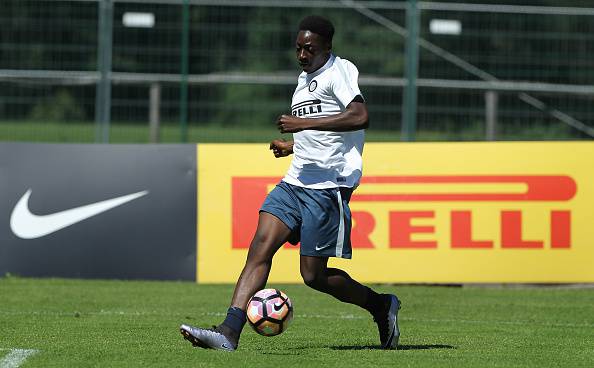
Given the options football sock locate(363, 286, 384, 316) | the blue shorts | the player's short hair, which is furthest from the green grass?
the player's short hair

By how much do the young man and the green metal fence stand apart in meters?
9.33

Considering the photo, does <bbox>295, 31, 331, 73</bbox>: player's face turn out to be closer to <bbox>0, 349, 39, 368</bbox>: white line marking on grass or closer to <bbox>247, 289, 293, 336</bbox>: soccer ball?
<bbox>247, 289, 293, 336</bbox>: soccer ball

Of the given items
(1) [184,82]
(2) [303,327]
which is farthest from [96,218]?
(1) [184,82]

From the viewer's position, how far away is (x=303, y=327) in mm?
9586

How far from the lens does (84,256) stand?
12828mm

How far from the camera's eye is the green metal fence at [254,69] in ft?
56.9

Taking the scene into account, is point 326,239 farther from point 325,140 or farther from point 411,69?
point 411,69

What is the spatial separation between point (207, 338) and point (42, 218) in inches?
225

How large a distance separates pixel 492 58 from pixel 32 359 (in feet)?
37.2

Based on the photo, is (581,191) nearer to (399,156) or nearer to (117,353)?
(399,156)

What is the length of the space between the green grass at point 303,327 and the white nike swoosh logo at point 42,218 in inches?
18.5

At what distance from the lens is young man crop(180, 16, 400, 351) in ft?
25.6

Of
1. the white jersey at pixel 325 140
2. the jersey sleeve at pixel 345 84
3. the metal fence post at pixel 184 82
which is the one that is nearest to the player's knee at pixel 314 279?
the white jersey at pixel 325 140

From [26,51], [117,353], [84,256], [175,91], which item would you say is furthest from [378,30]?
[117,353]
